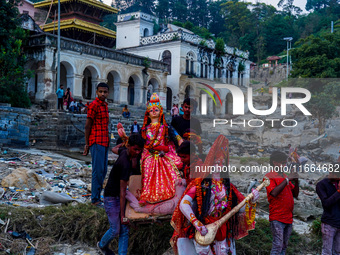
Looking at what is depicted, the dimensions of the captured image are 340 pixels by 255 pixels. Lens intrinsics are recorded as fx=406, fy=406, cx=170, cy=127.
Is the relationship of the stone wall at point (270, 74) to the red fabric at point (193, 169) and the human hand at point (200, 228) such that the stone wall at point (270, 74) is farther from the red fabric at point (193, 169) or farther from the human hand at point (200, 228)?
the human hand at point (200, 228)

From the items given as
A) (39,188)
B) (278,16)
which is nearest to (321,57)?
(39,188)

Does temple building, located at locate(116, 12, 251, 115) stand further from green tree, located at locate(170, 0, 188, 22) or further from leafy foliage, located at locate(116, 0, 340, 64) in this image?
green tree, located at locate(170, 0, 188, 22)

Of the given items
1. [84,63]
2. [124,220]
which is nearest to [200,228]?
[124,220]

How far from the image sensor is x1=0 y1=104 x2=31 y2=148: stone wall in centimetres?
1327

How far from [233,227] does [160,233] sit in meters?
1.91

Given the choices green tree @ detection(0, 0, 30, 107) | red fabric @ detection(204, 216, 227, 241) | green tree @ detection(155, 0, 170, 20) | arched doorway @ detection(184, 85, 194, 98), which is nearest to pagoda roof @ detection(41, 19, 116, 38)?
arched doorway @ detection(184, 85, 194, 98)

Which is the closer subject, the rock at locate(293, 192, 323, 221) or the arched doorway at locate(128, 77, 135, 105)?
the rock at locate(293, 192, 323, 221)

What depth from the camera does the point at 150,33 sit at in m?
35.3

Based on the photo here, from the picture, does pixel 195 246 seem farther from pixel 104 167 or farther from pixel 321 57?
pixel 321 57

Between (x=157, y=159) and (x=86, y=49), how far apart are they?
19827mm

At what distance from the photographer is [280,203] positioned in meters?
4.85

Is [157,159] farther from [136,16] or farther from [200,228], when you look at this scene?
[136,16]

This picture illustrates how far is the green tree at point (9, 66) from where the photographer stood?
1567 centimetres

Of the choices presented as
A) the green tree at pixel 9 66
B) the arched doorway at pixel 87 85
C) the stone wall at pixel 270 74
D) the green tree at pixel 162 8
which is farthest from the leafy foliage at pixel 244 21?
the green tree at pixel 9 66
